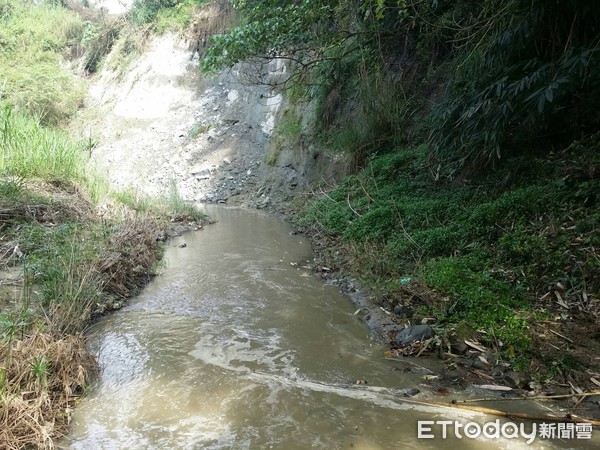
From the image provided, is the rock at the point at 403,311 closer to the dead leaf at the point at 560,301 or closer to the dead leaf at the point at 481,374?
the dead leaf at the point at 481,374

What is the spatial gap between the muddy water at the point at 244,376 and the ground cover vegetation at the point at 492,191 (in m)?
0.79

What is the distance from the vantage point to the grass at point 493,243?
11.1 ft

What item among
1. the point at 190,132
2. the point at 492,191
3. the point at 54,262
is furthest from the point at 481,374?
the point at 190,132

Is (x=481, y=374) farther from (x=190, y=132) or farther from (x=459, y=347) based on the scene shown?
(x=190, y=132)

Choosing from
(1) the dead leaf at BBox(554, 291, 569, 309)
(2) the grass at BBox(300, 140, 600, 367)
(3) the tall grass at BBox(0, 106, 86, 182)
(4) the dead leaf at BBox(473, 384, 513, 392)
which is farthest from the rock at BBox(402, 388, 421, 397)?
(3) the tall grass at BBox(0, 106, 86, 182)

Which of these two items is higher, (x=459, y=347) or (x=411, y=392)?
(x=459, y=347)

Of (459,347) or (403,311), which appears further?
(403,311)

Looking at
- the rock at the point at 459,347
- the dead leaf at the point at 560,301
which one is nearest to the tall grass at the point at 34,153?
the rock at the point at 459,347

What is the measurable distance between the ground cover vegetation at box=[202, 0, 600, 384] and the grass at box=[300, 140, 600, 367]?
14 mm

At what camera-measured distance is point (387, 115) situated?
26.3ft

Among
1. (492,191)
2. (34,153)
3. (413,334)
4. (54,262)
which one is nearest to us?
(413,334)

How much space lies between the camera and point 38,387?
2.48m

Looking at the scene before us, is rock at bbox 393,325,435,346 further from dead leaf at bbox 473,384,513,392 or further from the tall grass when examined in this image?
the tall grass

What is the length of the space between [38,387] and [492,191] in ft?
16.2
